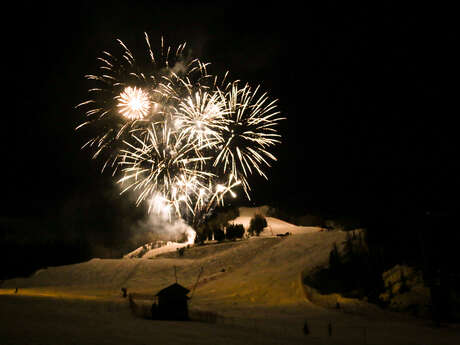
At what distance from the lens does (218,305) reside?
30.2 meters

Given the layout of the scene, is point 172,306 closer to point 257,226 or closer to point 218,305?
point 218,305

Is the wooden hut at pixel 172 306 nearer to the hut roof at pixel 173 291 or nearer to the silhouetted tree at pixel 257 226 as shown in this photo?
the hut roof at pixel 173 291

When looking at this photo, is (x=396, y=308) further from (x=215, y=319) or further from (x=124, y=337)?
(x=124, y=337)

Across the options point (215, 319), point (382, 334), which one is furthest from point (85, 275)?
point (382, 334)

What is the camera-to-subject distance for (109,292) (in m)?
40.8

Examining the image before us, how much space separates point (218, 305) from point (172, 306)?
7.93 meters

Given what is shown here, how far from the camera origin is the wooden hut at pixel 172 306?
2295 centimetres

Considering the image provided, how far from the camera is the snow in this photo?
16.3m

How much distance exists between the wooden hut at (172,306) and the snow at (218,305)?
142 centimetres

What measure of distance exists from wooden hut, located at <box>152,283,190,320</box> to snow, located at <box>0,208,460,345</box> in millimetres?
1422

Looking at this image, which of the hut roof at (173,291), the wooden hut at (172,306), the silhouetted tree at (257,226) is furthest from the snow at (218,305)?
the silhouetted tree at (257,226)

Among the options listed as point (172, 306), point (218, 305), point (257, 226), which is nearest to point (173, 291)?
point (172, 306)

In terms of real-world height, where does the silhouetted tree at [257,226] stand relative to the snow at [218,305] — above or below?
above

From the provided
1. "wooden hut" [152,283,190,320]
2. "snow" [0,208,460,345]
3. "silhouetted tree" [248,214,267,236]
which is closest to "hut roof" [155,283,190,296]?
"wooden hut" [152,283,190,320]
